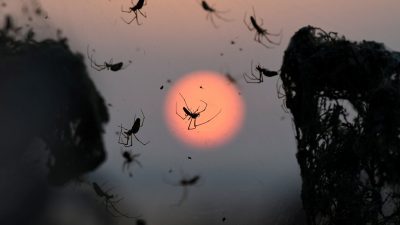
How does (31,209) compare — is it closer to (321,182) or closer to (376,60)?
(321,182)

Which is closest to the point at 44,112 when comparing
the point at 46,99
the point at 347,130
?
the point at 46,99

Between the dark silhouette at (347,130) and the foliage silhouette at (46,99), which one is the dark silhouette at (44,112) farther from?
the dark silhouette at (347,130)

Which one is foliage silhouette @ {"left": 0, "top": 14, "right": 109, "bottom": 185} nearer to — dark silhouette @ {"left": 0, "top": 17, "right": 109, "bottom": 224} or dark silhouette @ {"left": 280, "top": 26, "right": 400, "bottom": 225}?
dark silhouette @ {"left": 0, "top": 17, "right": 109, "bottom": 224}

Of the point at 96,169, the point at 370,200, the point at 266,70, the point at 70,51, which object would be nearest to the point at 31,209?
the point at 96,169

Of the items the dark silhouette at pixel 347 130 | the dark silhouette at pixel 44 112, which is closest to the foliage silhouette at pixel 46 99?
the dark silhouette at pixel 44 112

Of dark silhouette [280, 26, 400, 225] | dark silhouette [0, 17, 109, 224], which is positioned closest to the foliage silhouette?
dark silhouette [0, 17, 109, 224]

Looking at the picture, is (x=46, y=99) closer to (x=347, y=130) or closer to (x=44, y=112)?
(x=44, y=112)

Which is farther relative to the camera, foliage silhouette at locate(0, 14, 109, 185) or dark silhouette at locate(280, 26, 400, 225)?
foliage silhouette at locate(0, 14, 109, 185)
